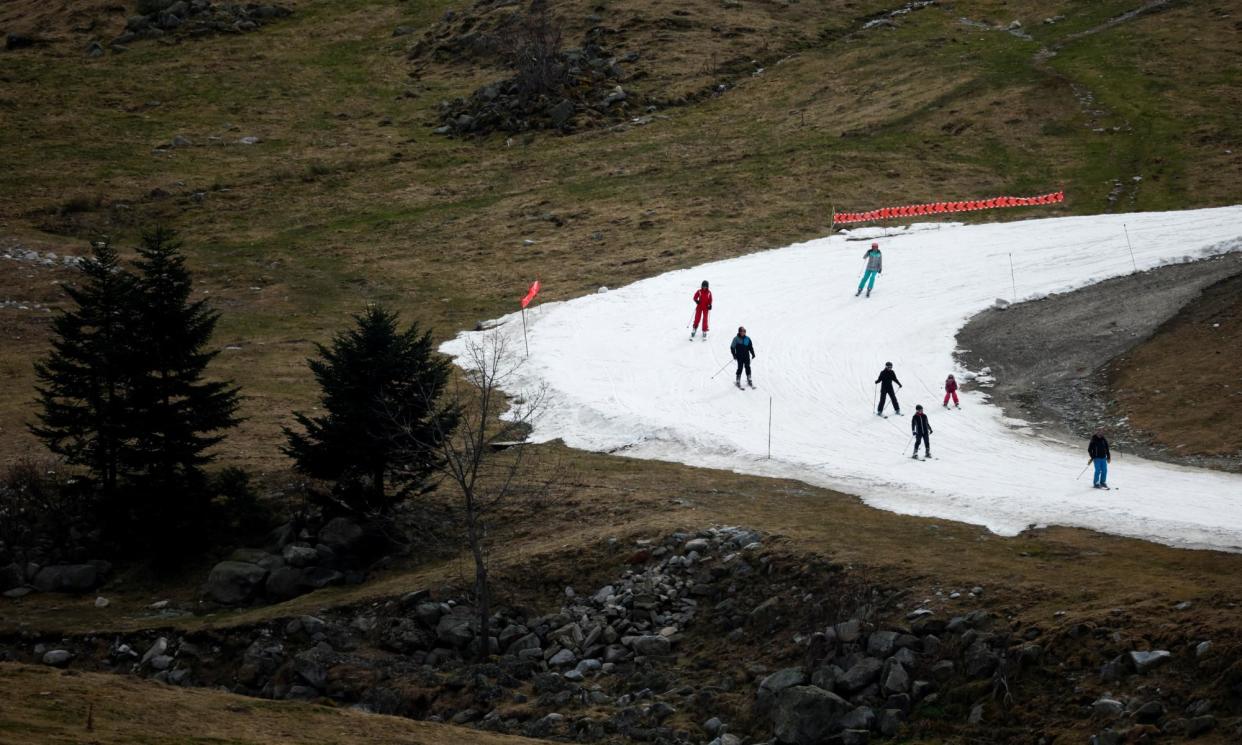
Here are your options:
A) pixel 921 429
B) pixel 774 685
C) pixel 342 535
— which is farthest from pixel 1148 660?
pixel 342 535

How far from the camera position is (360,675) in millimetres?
25359

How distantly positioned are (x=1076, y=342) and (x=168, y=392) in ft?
104

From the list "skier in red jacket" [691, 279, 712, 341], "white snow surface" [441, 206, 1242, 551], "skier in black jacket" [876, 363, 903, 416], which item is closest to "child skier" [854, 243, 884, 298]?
"white snow surface" [441, 206, 1242, 551]

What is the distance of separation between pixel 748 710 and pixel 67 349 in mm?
22931

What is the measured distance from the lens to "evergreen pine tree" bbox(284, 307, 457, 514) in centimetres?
3197

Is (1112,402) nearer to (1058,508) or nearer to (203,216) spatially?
(1058,508)

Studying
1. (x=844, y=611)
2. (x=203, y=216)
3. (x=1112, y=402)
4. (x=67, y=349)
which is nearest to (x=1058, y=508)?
(x=844, y=611)

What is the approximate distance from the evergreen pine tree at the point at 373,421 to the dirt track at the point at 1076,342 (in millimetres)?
19505

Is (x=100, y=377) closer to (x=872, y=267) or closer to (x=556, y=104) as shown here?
(x=872, y=267)

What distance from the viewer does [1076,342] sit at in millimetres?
43656

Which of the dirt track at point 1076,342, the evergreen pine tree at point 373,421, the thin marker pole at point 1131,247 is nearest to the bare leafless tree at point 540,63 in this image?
the thin marker pole at point 1131,247

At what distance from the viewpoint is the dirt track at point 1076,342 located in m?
37.8

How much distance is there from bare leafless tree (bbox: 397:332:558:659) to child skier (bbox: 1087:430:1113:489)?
1495 cm

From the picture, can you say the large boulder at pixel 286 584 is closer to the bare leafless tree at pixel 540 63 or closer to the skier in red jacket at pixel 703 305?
the skier in red jacket at pixel 703 305
